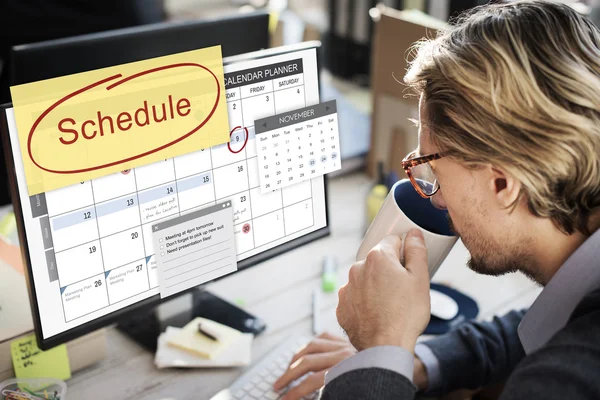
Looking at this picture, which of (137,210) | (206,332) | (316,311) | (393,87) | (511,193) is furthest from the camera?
(393,87)

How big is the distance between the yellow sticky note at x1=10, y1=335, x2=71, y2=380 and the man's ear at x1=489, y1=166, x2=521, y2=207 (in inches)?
28.4

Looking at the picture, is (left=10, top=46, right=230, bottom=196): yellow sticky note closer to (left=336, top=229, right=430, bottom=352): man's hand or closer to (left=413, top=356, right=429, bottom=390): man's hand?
(left=336, top=229, right=430, bottom=352): man's hand

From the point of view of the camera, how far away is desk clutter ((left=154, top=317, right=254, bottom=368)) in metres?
1.16

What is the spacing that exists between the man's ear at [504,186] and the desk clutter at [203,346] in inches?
20.7

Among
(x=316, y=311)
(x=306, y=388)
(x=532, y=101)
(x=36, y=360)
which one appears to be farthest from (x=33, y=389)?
(x=532, y=101)

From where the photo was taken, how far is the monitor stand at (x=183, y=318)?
1235 millimetres

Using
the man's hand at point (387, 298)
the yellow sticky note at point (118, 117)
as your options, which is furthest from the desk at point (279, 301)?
the yellow sticky note at point (118, 117)

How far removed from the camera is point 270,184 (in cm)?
112

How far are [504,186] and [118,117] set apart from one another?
0.54 m

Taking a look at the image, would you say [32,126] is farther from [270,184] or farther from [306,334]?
[306,334]

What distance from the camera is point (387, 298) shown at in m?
0.95

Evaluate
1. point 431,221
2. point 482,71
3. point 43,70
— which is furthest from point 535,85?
point 43,70

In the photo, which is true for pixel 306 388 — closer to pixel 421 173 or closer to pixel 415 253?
pixel 415 253

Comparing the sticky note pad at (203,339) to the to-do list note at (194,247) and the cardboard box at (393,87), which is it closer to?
the to-do list note at (194,247)
